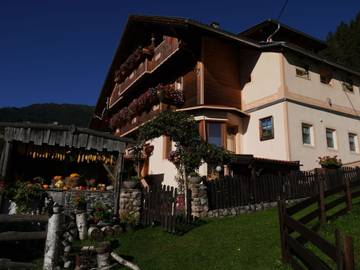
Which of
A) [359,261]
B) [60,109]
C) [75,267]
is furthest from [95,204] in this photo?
[60,109]

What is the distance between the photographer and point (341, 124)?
923 inches

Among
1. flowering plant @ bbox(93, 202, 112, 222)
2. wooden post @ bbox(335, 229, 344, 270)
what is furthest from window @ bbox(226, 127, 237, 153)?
wooden post @ bbox(335, 229, 344, 270)

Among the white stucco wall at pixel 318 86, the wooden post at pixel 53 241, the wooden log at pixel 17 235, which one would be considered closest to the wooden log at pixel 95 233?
the wooden post at pixel 53 241

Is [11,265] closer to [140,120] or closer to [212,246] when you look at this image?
[212,246]

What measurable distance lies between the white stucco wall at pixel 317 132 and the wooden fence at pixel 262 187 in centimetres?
277

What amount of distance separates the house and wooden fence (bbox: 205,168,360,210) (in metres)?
2.76

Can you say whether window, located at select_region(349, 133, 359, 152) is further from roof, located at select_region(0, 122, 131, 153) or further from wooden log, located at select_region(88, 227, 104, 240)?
wooden log, located at select_region(88, 227, 104, 240)

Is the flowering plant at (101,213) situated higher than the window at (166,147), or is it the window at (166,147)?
the window at (166,147)

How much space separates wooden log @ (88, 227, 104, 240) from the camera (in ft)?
37.0

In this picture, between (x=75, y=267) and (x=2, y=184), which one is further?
(x=2, y=184)

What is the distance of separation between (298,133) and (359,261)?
14050 mm

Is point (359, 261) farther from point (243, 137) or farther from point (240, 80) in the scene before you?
point (240, 80)

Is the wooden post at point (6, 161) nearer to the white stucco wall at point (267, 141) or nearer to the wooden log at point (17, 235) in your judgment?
the wooden log at point (17, 235)

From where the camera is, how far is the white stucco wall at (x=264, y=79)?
2100cm
